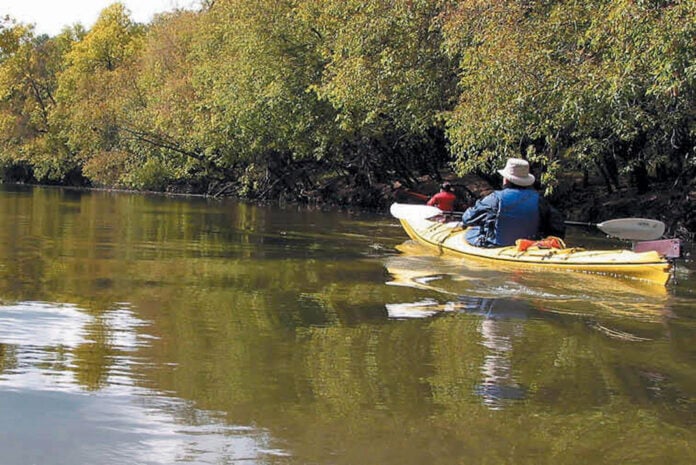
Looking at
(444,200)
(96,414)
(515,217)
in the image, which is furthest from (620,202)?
(96,414)

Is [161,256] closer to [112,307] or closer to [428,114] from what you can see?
[112,307]

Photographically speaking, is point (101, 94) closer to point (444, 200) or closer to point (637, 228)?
point (444, 200)

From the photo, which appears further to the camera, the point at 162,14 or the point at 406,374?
the point at 162,14

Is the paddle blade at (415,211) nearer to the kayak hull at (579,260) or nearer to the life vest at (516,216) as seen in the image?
the kayak hull at (579,260)

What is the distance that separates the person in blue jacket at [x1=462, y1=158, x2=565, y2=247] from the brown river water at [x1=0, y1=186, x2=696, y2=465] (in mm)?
861

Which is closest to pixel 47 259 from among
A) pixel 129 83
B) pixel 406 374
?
pixel 406 374

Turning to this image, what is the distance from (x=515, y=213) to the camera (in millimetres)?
10508

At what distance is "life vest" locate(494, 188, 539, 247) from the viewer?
10.4 m

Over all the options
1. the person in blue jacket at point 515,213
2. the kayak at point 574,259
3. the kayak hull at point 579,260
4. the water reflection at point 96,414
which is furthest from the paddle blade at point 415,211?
the water reflection at point 96,414

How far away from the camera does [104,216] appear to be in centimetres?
1975

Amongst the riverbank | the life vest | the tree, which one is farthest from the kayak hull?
the tree

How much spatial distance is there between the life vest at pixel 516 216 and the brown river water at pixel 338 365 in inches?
32.5

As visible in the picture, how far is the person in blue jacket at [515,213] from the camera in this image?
1041cm

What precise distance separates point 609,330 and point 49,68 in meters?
46.3
